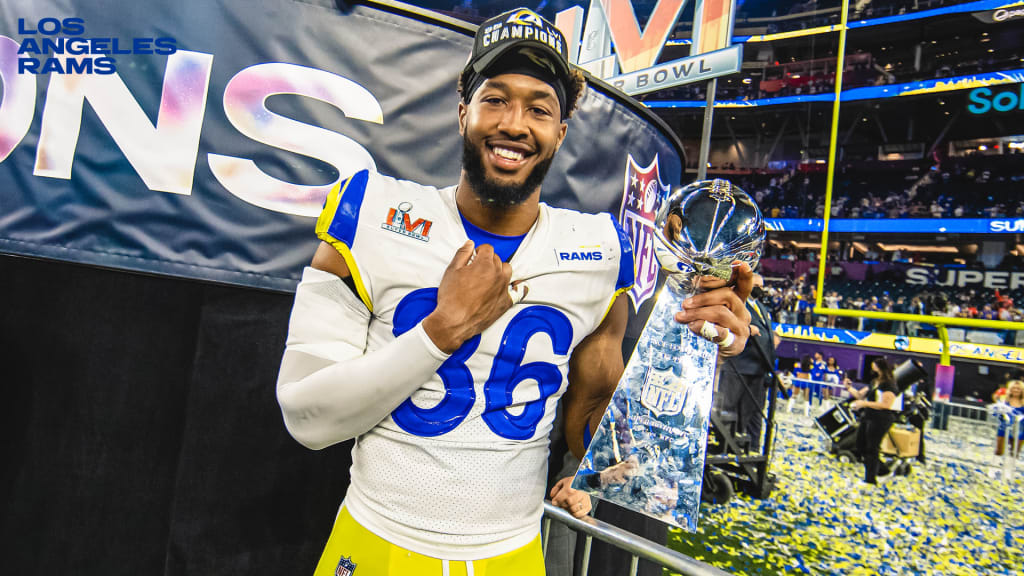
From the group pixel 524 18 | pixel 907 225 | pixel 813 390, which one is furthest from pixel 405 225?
pixel 907 225

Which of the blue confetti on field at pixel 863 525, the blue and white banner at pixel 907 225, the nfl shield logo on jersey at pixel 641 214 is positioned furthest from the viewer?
the blue and white banner at pixel 907 225

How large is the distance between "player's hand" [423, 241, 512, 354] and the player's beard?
162mm

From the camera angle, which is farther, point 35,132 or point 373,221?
point 35,132

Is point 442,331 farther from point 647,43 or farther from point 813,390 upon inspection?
point 813,390

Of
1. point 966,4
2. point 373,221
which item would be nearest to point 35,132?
point 373,221

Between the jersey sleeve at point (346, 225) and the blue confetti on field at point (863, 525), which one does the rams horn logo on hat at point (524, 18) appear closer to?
the jersey sleeve at point (346, 225)

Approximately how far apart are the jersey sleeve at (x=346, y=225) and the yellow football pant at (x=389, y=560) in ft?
1.57

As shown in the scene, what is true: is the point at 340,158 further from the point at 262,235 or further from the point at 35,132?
the point at 35,132

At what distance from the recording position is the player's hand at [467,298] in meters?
1.11

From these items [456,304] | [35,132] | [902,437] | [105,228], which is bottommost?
[902,437]

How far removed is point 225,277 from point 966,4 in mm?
28495

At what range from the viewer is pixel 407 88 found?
2000mm

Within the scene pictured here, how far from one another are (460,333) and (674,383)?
1.48ft

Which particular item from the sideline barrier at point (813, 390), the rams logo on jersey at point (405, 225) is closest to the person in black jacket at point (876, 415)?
the sideline barrier at point (813, 390)
